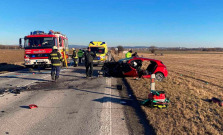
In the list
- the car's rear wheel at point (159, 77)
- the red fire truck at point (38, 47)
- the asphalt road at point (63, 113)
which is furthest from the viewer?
the red fire truck at point (38, 47)

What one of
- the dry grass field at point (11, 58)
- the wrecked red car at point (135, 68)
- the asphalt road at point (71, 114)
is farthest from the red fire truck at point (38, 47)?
the dry grass field at point (11, 58)

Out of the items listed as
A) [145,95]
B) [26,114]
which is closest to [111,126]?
[26,114]

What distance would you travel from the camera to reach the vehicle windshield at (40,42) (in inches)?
567

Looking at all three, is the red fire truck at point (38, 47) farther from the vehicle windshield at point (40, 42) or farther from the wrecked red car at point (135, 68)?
the wrecked red car at point (135, 68)

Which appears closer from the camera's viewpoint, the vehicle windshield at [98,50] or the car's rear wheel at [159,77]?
the car's rear wheel at [159,77]

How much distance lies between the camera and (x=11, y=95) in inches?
289

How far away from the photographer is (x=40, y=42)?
14477mm

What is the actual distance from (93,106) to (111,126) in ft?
5.35

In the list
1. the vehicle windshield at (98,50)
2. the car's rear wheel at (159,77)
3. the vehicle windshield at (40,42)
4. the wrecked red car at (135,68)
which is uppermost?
the vehicle windshield at (40,42)

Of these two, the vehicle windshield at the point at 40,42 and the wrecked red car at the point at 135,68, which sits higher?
the vehicle windshield at the point at 40,42

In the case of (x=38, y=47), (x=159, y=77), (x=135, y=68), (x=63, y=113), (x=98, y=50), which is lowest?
(x=63, y=113)

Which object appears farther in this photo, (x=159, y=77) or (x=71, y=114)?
(x=159, y=77)

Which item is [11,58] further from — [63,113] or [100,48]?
[63,113]

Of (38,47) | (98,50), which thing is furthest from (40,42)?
(98,50)
